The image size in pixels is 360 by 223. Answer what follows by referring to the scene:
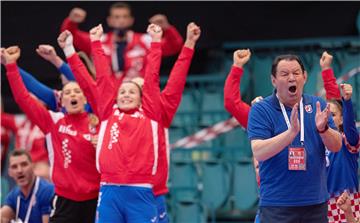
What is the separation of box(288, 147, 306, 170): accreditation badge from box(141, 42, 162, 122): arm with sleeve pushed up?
6.93 feet

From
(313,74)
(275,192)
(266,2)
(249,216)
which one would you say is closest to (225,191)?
(249,216)

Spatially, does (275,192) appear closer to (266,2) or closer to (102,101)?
(102,101)

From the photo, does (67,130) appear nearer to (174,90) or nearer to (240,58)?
(174,90)

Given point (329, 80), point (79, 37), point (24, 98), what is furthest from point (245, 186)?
point (329, 80)

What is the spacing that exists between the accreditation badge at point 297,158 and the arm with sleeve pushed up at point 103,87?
90.4 inches

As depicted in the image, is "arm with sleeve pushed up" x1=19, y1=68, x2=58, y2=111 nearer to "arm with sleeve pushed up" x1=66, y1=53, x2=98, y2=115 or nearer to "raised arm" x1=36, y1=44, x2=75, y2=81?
"raised arm" x1=36, y1=44, x2=75, y2=81

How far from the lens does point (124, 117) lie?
782 centimetres

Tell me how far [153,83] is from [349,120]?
1802 mm

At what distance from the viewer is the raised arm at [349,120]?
6.96m

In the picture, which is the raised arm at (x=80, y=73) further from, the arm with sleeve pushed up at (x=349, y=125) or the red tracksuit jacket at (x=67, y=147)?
the arm with sleeve pushed up at (x=349, y=125)

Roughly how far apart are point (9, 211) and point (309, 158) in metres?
3.94

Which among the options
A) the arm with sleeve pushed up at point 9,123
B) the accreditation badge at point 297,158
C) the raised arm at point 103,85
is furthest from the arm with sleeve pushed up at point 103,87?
the arm with sleeve pushed up at point 9,123

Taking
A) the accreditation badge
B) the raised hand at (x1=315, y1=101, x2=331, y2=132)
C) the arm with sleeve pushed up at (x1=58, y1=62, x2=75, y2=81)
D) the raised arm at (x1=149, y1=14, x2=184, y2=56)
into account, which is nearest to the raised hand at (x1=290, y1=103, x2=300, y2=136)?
the raised hand at (x1=315, y1=101, x2=331, y2=132)

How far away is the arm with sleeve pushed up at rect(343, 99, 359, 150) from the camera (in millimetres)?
7000
